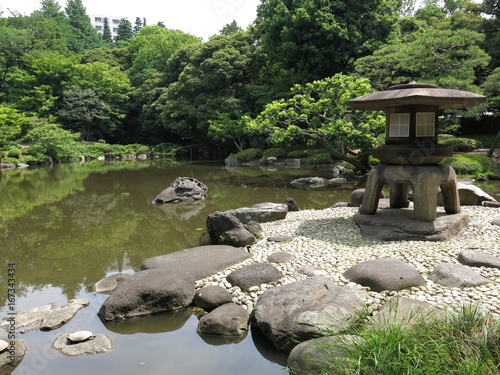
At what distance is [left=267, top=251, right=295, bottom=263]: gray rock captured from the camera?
5.66 metres

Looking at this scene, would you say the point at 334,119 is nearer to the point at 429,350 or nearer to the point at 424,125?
the point at 424,125

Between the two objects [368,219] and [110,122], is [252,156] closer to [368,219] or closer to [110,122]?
[110,122]

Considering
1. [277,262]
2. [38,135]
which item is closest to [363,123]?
[277,262]

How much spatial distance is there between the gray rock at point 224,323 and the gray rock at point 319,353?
3.14 feet

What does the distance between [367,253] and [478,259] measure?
4.60ft

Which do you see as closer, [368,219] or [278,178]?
[368,219]

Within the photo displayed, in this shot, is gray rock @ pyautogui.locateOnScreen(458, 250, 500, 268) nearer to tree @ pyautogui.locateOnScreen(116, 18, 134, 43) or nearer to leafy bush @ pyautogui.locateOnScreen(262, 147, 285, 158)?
leafy bush @ pyautogui.locateOnScreen(262, 147, 285, 158)

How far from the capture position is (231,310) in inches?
170

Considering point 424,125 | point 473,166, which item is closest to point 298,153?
point 473,166

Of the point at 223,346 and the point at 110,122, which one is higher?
the point at 110,122

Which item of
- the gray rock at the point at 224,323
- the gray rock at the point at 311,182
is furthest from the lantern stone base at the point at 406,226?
the gray rock at the point at 311,182

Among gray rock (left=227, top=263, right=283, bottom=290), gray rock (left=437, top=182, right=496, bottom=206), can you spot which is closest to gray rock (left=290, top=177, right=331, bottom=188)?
gray rock (left=437, top=182, right=496, bottom=206)

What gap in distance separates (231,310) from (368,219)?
11.4ft

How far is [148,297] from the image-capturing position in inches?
180
